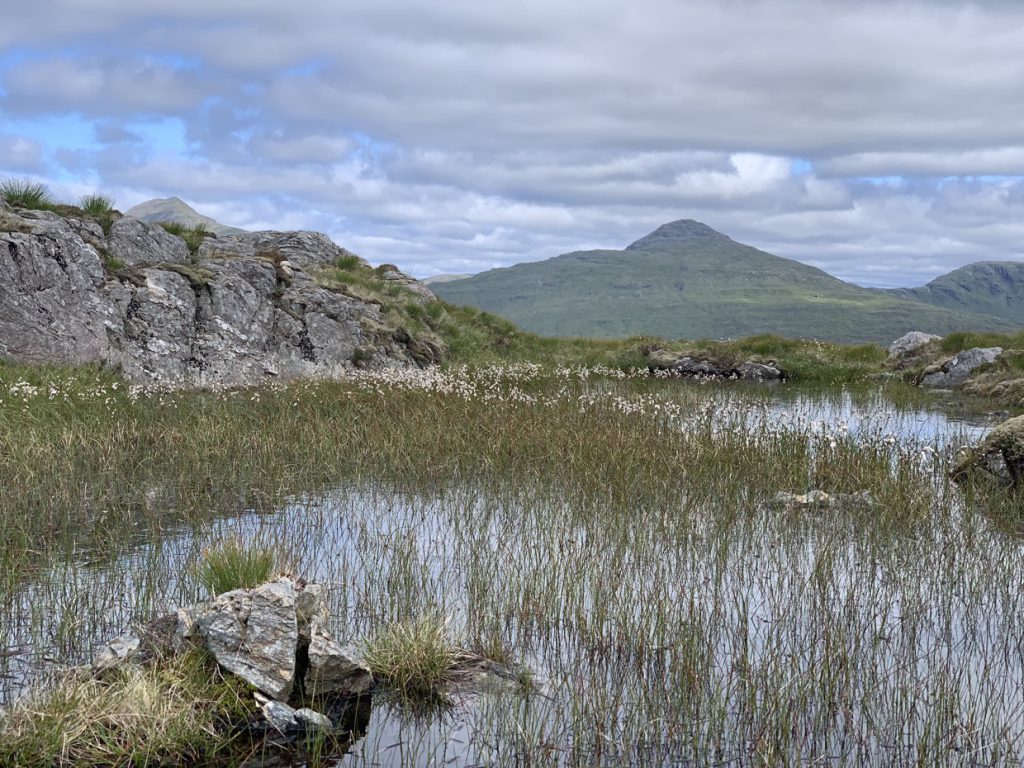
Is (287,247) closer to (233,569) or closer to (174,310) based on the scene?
(174,310)

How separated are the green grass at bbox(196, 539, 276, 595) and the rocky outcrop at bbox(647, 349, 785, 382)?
26.8m

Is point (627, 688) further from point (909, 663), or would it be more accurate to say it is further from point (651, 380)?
point (651, 380)

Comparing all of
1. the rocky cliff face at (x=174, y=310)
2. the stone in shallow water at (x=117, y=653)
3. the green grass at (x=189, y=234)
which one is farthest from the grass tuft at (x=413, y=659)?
the green grass at (x=189, y=234)

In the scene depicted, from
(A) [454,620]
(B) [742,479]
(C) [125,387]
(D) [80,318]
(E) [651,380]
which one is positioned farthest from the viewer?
(E) [651,380]

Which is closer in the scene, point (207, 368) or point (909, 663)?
point (909, 663)

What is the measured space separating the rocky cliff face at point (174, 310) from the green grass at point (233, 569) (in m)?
12.3

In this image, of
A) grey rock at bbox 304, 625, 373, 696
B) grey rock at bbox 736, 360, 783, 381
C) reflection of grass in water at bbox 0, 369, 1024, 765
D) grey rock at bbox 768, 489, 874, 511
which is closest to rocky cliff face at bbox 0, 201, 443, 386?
reflection of grass in water at bbox 0, 369, 1024, 765

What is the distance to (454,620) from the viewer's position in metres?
6.84

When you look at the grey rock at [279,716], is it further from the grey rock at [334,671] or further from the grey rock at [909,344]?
the grey rock at [909,344]

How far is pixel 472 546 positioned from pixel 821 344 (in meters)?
32.3

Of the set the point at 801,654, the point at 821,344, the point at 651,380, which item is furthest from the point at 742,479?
the point at 821,344

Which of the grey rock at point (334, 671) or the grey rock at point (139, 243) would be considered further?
the grey rock at point (139, 243)

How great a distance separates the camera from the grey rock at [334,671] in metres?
5.52

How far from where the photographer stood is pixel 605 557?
8.09 meters
